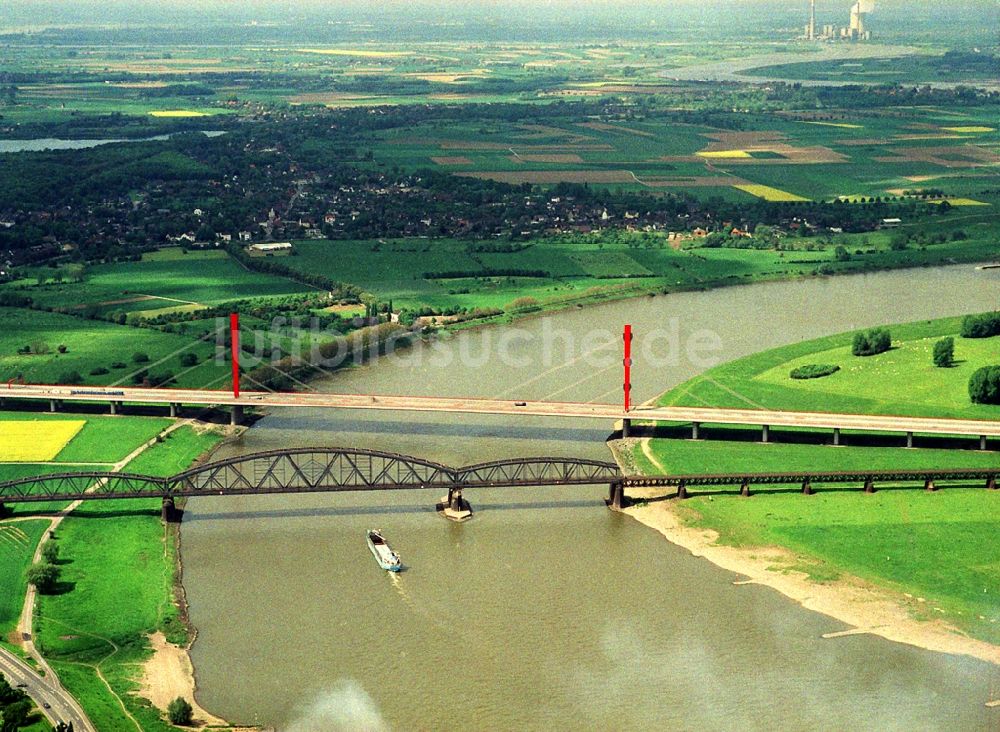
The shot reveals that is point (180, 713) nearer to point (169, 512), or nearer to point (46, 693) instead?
point (46, 693)

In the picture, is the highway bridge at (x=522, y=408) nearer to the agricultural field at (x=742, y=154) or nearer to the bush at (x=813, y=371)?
the bush at (x=813, y=371)

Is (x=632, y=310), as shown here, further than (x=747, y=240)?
No

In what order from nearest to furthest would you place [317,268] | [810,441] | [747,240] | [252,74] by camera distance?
1. [810,441]
2. [317,268]
3. [747,240]
4. [252,74]

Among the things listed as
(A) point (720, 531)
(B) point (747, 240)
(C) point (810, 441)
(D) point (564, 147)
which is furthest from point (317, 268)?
(D) point (564, 147)

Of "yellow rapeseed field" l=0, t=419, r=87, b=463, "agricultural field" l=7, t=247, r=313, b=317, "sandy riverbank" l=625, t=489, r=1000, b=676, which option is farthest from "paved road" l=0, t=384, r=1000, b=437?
"agricultural field" l=7, t=247, r=313, b=317

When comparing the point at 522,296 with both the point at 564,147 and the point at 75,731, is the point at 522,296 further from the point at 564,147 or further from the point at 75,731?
the point at 564,147

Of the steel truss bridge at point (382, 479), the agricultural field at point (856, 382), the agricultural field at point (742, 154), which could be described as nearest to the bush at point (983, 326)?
the agricultural field at point (856, 382)

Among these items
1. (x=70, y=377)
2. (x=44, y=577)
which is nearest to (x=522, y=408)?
(x=70, y=377)
